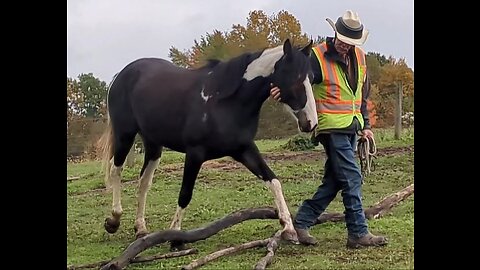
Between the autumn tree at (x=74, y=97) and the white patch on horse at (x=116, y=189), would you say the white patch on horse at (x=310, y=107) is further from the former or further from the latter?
the autumn tree at (x=74, y=97)

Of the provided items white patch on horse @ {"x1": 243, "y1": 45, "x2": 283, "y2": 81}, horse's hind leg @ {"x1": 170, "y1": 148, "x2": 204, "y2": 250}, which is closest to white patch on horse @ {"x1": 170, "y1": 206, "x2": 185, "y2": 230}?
horse's hind leg @ {"x1": 170, "y1": 148, "x2": 204, "y2": 250}

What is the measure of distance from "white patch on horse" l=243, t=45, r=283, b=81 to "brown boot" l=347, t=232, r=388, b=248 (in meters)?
1.41

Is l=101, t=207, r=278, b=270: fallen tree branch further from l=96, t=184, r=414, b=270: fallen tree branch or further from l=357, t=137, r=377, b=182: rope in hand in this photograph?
l=357, t=137, r=377, b=182: rope in hand

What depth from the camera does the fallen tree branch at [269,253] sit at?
4.20m

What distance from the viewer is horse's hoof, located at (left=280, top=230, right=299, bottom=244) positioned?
15.7ft

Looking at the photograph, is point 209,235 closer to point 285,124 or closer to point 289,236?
point 289,236

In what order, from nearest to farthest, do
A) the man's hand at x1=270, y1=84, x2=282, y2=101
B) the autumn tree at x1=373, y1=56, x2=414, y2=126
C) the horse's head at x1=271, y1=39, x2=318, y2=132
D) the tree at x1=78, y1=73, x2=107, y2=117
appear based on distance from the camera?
the horse's head at x1=271, y1=39, x2=318, y2=132, the man's hand at x1=270, y1=84, x2=282, y2=101, the autumn tree at x1=373, y1=56, x2=414, y2=126, the tree at x1=78, y1=73, x2=107, y2=117

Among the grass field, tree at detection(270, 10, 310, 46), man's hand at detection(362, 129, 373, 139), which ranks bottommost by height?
the grass field

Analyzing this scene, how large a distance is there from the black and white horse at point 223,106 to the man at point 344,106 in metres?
0.27

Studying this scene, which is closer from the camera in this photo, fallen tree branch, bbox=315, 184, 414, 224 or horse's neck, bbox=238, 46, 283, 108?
horse's neck, bbox=238, 46, 283, 108

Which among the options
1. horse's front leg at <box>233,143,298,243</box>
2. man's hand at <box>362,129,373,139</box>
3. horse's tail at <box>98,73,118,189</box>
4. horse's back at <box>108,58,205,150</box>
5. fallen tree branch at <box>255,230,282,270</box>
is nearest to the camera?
fallen tree branch at <box>255,230,282,270</box>
